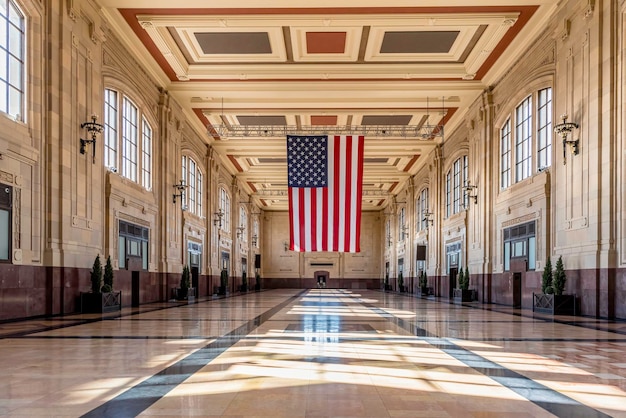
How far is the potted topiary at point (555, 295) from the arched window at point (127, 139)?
12.1 metres

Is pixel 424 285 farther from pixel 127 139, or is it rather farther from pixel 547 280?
pixel 127 139

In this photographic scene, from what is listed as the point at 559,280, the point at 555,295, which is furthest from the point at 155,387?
the point at 559,280

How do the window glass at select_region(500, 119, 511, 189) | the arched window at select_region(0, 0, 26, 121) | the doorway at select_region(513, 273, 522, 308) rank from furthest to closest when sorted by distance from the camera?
the window glass at select_region(500, 119, 511, 189) < the doorway at select_region(513, 273, 522, 308) < the arched window at select_region(0, 0, 26, 121)

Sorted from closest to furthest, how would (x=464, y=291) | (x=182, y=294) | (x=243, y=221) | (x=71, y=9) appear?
(x=71, y=9) < (x=464, y=291) < (x=182, y=294) < (x=243, y=221)

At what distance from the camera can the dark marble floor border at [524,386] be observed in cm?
409

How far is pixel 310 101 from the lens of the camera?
21.6m

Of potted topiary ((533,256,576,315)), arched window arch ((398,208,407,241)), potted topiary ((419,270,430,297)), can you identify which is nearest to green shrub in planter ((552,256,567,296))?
potted topiary ((533,256,576,315))

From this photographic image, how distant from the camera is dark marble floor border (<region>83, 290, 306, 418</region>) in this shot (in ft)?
13.2

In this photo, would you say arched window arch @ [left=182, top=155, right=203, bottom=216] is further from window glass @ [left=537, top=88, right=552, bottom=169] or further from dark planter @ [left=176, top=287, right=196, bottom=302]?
window glass @ [left=537, top=88, right=552, bottom=169]

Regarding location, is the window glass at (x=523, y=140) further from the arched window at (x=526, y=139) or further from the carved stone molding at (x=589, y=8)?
the carved stone molding at (x=589, y=8)

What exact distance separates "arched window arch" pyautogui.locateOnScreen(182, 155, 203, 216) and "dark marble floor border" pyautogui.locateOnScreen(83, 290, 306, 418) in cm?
1777

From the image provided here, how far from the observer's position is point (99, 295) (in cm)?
1379

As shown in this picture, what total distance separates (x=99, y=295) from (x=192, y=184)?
42.6ft

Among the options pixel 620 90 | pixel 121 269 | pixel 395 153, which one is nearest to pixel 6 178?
pixel 121 269
